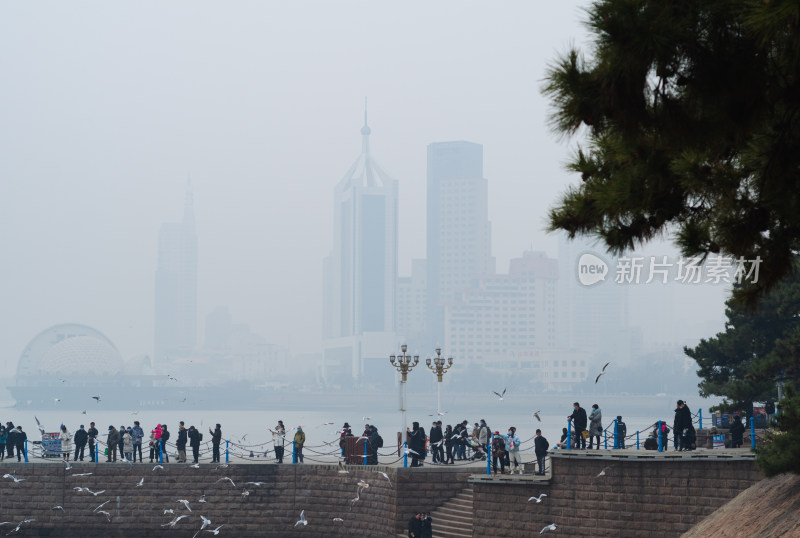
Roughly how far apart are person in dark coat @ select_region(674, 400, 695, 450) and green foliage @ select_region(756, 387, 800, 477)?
614cm

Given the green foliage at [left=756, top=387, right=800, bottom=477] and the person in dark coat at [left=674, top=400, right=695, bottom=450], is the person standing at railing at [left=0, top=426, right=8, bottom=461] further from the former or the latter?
the green foliage at [left=756, top=387, right=800, bottom=477]

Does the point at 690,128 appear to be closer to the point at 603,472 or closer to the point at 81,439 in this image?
the point at 603,472

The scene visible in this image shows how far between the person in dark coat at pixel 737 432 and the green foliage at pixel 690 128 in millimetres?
16305

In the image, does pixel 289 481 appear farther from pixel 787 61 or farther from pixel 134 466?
pixel 787 61

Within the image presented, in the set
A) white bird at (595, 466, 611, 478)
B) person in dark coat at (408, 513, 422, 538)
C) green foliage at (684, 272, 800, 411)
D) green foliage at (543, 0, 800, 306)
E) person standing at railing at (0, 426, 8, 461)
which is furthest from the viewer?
person standing at railing at (0, 426, 8, 461)

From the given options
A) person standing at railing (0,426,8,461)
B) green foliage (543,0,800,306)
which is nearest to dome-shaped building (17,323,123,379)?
person standing at railing (0,426,8,461)

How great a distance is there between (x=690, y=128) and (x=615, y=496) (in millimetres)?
16146

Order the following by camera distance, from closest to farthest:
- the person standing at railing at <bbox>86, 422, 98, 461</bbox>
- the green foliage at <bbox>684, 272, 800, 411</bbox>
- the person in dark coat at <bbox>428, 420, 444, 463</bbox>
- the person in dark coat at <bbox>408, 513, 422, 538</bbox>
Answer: the green foliage at <bbox>684, 272, 800, 411</bbox> < the person in dark coat at <bbox>408, 513, 422, 538</bbox> < the person in dark coat at <bbox>428, 420, 444, 463</bbox> < the person standing at railing at <bbox>86, 422, 98, 461</bbox>

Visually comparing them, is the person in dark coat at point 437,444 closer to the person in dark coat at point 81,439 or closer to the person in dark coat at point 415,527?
→ the person in dark coat at point 415,527

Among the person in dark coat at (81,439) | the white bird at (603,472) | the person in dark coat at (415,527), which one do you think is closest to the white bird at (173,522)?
the person in dark coat at (81,439)

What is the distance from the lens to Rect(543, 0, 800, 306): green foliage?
8273 mm

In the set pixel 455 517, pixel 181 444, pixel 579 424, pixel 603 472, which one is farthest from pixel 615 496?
pixel 181 444

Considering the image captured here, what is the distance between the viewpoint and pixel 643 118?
8953 mm

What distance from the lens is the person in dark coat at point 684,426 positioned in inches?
982
